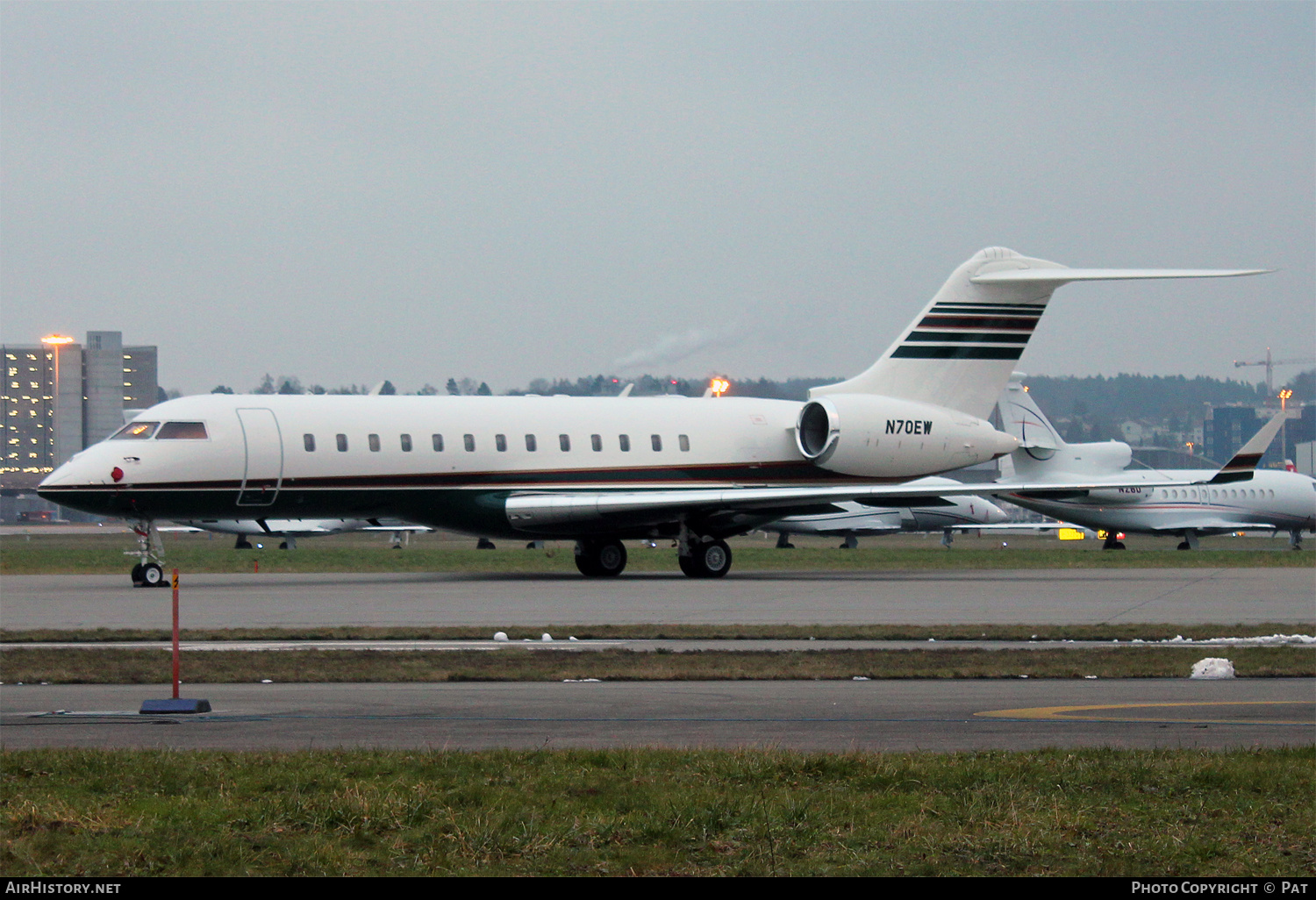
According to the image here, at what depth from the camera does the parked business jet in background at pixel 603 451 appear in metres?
30.2

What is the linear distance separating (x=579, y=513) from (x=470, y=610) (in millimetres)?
9125

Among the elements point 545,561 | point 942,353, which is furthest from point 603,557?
point 942,353

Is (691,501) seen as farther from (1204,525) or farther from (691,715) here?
(1204,525)

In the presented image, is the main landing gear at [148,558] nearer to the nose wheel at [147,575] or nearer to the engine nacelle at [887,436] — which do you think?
the nose wheel at [147,575]

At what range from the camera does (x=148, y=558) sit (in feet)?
101

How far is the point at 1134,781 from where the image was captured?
882 centimetres

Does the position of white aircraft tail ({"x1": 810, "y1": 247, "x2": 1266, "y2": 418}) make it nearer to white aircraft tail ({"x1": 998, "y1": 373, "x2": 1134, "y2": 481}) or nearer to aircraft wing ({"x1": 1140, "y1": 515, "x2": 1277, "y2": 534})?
white aircraft tail ({"x1": 998, "y1": 373, "x2": 1134, "y2": 481})

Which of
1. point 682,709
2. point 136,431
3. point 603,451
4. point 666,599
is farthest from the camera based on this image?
point 603,451

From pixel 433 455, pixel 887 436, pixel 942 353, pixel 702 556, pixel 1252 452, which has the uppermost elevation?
pixel 942 353

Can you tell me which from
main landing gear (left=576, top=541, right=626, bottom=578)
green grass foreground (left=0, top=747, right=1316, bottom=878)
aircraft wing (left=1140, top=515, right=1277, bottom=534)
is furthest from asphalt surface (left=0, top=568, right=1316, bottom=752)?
aircraft wing (left=1140, top=515, right=1277, bottom=534)

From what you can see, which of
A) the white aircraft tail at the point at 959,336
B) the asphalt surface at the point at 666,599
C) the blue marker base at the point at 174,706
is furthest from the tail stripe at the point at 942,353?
the blue marker base at the point at 174,706

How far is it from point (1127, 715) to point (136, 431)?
2309cm

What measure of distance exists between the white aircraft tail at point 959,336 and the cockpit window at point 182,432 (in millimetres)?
14673
